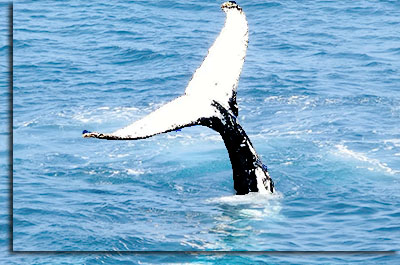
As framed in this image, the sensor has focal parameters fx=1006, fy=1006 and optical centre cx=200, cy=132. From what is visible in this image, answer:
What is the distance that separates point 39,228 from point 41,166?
1.91 m

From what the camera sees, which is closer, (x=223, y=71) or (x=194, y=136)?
(x=223, y=71)

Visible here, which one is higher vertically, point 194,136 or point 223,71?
point 223,71

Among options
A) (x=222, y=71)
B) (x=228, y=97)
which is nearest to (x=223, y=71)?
(x=222, y=71)

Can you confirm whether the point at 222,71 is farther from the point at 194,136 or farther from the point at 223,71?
the point at 194,136

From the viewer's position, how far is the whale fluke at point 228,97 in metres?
11.4

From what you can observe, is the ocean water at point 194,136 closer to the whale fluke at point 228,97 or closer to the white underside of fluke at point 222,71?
the whale fluke at point 228,97

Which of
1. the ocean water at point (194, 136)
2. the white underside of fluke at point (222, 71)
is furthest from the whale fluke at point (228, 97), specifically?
the ocean water at point (194, 136)

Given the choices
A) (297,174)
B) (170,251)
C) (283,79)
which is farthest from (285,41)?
(170,251)

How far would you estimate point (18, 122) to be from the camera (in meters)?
15.9

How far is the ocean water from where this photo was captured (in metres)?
12.1

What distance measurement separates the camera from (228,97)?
462 inches

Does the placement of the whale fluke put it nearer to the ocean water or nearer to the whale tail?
the whale tail

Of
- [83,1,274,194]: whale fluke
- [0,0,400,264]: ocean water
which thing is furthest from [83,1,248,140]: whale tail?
[0,0,400,264]: ocean water

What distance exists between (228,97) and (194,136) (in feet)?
12.2
